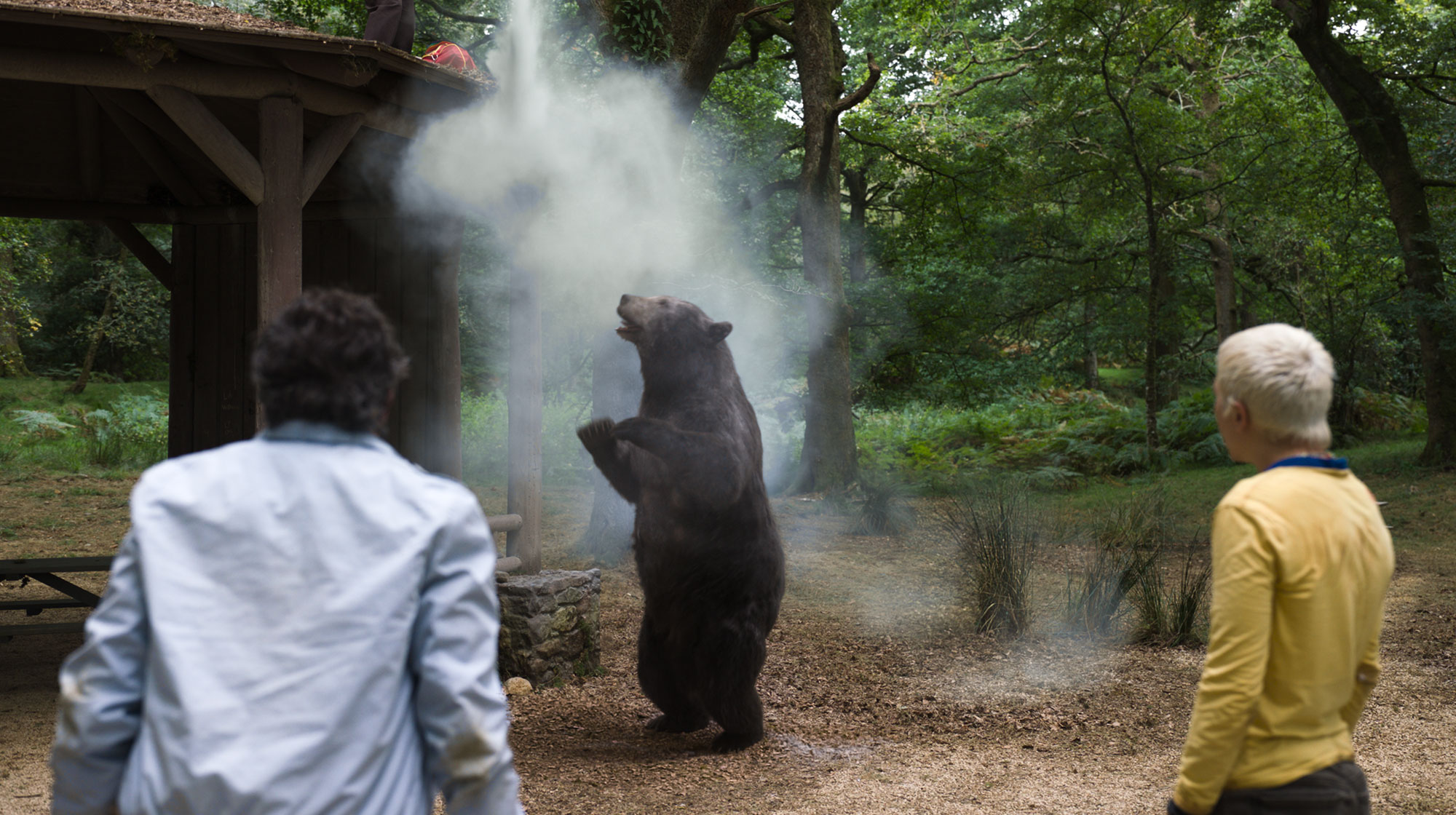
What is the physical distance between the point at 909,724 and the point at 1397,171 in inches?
438

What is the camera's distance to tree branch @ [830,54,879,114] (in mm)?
10672

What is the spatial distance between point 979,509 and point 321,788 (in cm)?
661

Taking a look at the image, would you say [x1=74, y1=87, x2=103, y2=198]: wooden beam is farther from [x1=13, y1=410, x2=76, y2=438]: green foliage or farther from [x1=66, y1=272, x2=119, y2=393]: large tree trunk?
[x1=66, y1=272, x2=119, y2=393]: large tree trunk

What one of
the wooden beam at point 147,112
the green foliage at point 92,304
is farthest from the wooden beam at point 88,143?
the green foliage at point 92,304

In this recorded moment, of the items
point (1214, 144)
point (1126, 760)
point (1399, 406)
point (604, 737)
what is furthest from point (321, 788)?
point (1399, 406)

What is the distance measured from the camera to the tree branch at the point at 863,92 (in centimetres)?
1067

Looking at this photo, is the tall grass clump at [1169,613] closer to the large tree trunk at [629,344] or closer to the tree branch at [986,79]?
the large tree trunk at [629,344]

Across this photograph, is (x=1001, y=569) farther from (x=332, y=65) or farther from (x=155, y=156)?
(x=155, y=156)

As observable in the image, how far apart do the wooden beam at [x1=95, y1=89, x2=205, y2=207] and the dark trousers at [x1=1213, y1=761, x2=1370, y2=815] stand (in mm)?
6802

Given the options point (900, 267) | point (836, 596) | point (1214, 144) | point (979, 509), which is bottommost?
point (836, 596)

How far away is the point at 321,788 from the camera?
1.44 m

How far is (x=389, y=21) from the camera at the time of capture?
18.9 ft

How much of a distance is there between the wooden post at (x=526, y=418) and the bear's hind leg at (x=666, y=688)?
1561 mm

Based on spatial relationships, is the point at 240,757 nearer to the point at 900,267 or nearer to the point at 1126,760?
the point at 1126,760
